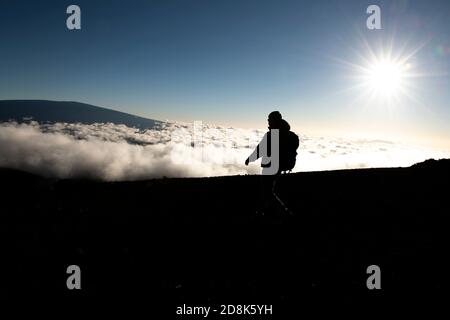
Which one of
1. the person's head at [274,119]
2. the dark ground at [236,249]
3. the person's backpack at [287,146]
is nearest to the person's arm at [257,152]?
the person's head at [274,119]

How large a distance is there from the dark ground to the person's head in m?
2.72

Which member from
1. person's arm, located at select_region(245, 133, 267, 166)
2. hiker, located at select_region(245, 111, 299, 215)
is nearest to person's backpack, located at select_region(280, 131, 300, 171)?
hiker, located at select_region(245, 111, 299, 215)

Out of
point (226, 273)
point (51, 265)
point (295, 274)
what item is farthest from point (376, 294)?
point (51, 265)

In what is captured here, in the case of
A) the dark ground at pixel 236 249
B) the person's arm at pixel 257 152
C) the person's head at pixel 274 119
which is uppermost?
the person's head at pixel 274 119

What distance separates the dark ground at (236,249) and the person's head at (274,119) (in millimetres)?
2722

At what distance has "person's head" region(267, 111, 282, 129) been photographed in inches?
331

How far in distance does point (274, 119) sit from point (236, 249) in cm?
341

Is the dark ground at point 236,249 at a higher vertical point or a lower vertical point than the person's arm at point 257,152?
lower

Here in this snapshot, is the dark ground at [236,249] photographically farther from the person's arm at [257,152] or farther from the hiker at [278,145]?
the person's arm at [257,152]

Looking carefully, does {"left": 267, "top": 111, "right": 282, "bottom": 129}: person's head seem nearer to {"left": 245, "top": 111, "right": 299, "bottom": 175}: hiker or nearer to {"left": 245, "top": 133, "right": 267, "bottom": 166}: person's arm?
{"left": 245, "top": 111, "right": 299, "bottom": 175}: hiker

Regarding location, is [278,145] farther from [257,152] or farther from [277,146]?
[257,152]

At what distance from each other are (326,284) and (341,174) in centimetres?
1452

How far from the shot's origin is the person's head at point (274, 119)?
8.41 meters
